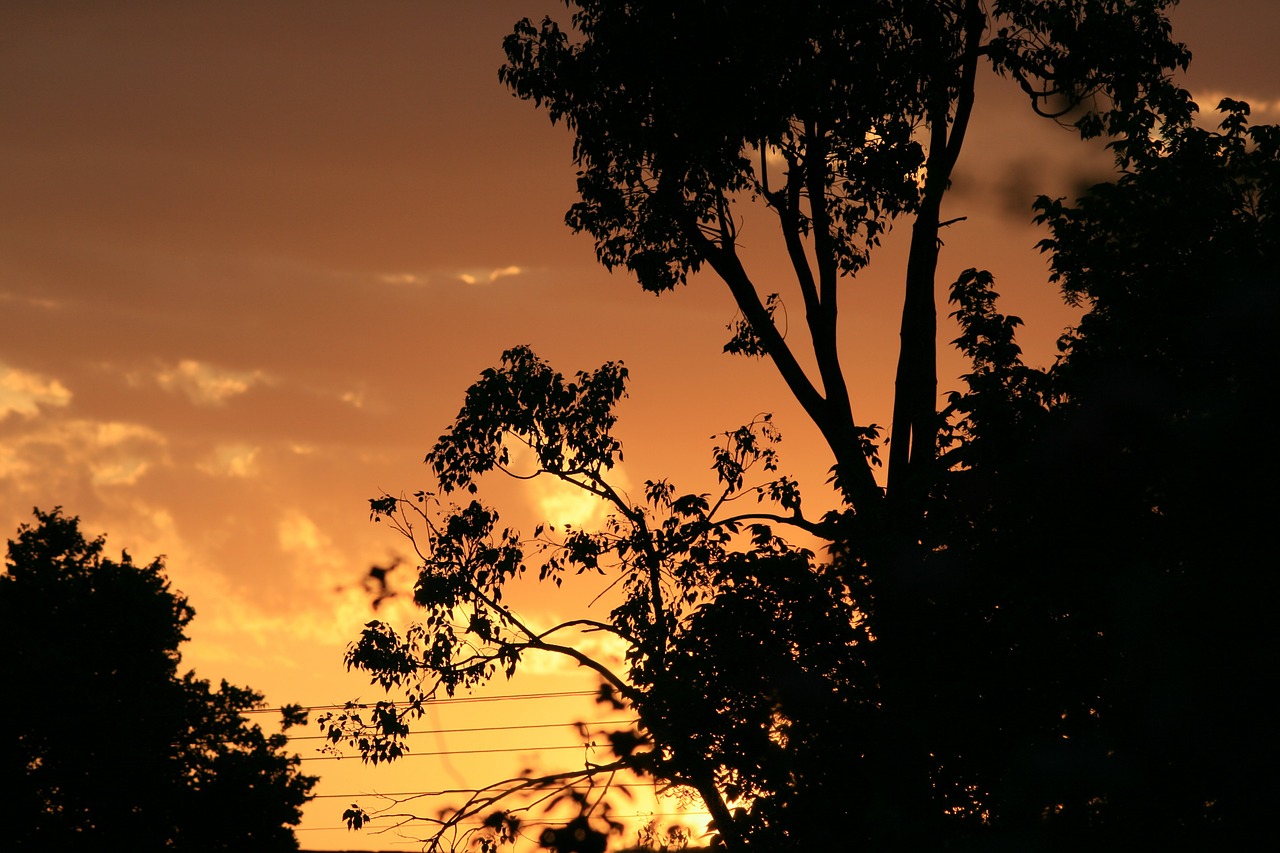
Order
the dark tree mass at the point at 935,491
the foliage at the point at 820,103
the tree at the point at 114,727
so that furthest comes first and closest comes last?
the tree at the point at 114,727
the foliage at the point at 820,103
the dark tree mass at the point at 935,491

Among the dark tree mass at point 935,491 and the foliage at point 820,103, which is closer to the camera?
the dark tree mass at point 935,491

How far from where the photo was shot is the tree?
41.6 m

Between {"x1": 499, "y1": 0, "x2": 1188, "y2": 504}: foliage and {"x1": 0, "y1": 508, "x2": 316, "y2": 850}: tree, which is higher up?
{"x1": 0, "y1": 508, "x2": 316, "y2": 850}: tree

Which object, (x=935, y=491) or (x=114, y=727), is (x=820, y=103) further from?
(x=114, y=727)

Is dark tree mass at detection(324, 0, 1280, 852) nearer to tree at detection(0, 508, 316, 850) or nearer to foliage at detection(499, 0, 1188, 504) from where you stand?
foliage at detection(499, 0, 1188, 504)

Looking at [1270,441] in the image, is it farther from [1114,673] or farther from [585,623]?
[585,623]

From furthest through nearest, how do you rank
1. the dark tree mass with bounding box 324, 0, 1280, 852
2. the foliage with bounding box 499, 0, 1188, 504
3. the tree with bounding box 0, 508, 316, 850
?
the tree with bounding box 0, 508, 316, 850 → the foliage with bounding box 499, 0, 1188, 504 → the dark tree mass with bounding box 324, 0, 1280, 852

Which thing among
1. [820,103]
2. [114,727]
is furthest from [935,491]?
[114,727]

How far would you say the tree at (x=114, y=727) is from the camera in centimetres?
4156

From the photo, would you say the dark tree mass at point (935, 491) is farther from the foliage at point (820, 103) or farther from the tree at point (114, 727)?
the tree at point (114, 727)

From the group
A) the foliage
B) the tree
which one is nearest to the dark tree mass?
the foliage

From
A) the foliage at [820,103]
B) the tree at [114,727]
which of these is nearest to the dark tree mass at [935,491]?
the foliage at [820,103]

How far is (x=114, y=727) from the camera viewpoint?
42375mm

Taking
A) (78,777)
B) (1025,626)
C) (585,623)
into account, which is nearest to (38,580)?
(78,777)
